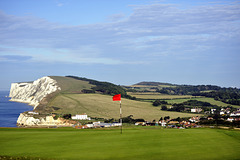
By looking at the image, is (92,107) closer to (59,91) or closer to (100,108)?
(100,108)

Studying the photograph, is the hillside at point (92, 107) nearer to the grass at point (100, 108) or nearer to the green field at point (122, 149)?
the grass at point (100, 108)

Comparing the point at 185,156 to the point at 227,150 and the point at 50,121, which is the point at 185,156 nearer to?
the point at 227,150

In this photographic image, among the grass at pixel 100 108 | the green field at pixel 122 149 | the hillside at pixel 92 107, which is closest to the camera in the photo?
the green field at pixel 122 149

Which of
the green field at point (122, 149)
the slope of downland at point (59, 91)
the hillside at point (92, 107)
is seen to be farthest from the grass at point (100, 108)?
the green field at point (122, 149)

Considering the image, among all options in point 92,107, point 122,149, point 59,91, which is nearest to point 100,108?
point 92,107

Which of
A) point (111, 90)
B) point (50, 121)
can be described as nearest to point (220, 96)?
point (111, 90)

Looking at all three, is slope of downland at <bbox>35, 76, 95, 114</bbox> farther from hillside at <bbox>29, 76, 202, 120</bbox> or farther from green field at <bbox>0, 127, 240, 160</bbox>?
green field at <bbox>0, 127, 240, 160</bbox>

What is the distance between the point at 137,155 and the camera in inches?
858

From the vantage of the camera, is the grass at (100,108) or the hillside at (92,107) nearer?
the grass at (100,108)

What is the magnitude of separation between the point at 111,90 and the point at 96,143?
13654 cm

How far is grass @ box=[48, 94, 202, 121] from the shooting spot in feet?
343

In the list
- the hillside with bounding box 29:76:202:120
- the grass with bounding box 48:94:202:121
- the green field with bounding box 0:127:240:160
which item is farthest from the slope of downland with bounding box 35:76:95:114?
the green field with bounding box 0:127:240:160

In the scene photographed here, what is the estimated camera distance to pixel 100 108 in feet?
377

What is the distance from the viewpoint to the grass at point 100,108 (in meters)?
104
